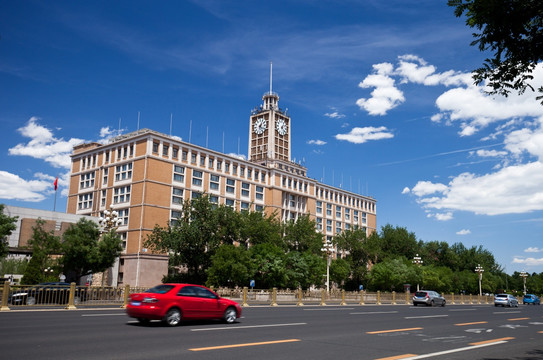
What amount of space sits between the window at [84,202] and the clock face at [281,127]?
2283 inches

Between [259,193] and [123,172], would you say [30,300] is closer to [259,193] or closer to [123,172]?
[123,172]

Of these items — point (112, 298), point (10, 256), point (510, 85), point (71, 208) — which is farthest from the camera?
point (71, 208)

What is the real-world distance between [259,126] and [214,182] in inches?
1905


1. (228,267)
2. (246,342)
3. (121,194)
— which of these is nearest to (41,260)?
(121,194)

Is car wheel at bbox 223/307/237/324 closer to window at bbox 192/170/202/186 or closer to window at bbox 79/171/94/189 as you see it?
window at bbox 192/170/202/186

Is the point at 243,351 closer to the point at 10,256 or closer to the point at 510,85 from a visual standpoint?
the point at 510,85

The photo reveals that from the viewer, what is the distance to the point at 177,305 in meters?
14.1

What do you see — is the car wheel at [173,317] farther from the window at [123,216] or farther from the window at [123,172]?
the window at [123,172]

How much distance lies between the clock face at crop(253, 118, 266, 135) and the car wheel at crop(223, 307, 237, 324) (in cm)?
10504

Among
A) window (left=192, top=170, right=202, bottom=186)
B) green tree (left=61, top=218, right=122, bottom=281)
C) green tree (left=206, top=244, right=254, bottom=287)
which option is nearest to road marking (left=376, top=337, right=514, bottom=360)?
green tree (left=206, top=244, right=254, bottom=287)

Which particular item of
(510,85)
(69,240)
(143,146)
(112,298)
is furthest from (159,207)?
(510,85)

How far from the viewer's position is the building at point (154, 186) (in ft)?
211

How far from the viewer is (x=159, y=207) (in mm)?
66062

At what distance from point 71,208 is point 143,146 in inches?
800
